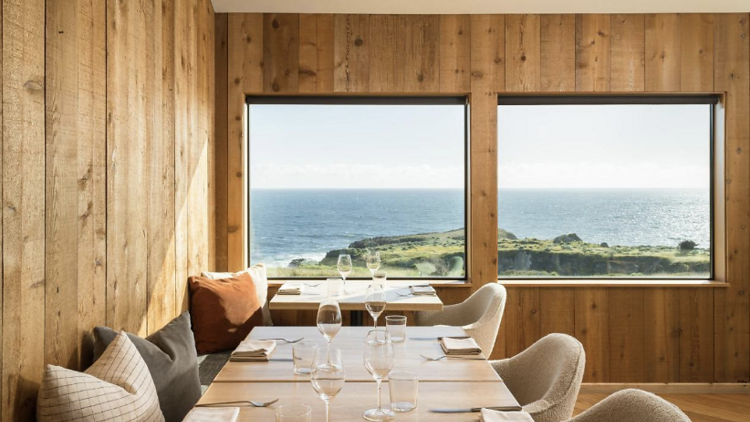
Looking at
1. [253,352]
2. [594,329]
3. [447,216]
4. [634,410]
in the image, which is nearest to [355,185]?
[447,216]

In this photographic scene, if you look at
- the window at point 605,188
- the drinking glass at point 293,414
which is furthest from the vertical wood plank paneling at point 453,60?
the drinking glass at point 293,414

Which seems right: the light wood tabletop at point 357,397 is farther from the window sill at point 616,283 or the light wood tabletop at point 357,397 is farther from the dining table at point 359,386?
the window sill at point 616,283

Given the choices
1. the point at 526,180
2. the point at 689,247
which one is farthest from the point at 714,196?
the point at 526,180

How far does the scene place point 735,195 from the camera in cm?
412

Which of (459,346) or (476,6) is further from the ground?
(476,6)

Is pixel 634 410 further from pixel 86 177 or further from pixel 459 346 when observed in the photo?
pixel 86 177

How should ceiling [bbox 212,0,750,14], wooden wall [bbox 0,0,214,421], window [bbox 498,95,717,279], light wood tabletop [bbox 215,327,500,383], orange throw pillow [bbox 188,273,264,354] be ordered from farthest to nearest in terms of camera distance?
window [bbox 498,95,717,279], ceiling [bbox 212,0,750,14], orange throw pillow [bbox 188,273,264,354], light wood tabletop [bbox 215,327,500,383], wooden wall [bbox 0,0,214,421]

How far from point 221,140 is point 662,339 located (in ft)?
11.3

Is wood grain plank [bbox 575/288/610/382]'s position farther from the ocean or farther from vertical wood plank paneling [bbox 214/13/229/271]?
vertical wood plank paneling [bbox 214/13/229/271]

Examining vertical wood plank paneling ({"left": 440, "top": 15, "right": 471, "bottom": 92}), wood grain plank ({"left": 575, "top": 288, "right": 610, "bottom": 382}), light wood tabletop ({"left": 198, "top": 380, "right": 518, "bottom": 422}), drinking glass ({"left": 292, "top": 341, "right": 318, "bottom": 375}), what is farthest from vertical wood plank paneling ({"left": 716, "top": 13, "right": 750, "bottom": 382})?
drinking glass ({"left": 292, "top": 341, "right": 318, "bottom": 375})

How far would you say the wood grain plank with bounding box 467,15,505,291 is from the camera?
13.6 feet

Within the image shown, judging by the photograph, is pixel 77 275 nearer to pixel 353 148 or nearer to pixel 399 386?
pixel 399 386

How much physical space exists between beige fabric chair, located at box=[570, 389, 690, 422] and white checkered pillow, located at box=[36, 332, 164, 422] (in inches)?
50.4

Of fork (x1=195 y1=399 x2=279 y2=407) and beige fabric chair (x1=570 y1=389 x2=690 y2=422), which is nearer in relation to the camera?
beige fabric chair (x1=570 y1=389 x2=690 y2=422)
